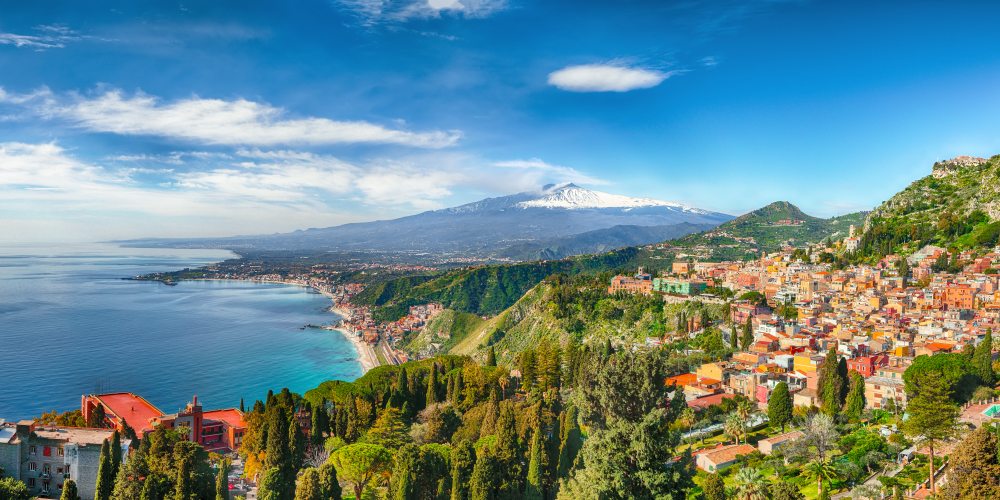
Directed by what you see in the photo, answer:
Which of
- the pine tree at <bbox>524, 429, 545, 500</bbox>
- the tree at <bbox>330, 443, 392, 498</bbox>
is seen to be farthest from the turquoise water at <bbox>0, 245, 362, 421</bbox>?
the pine tree at <bbox>524, 429, 545, 500</bbox>

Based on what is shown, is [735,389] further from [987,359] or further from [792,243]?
[792,243]

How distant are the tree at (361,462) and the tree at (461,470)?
246 cm

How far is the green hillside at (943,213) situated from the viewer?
5059 cm

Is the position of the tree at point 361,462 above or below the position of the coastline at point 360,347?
above

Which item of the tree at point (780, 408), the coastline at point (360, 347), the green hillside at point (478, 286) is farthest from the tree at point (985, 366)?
the green hillside at point (478, 286)

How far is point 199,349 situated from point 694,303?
1873 inches

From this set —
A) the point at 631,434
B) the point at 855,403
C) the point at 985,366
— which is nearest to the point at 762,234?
the point at 985,366

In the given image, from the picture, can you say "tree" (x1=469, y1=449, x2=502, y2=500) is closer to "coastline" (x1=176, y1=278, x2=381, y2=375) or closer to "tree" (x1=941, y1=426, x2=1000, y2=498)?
"tree" (x1=941, y1=426, x2=1000, y2=498)

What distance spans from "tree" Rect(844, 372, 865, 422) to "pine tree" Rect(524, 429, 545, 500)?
43.6 ft

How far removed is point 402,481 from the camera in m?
14.6

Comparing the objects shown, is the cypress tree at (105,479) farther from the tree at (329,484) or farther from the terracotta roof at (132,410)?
the terracotta roof at (132,410)

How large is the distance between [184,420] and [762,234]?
387 feet

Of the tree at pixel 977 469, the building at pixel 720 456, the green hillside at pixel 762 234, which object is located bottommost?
the building at pixel 720 456

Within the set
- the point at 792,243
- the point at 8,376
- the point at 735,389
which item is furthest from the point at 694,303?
the point at 792,243
